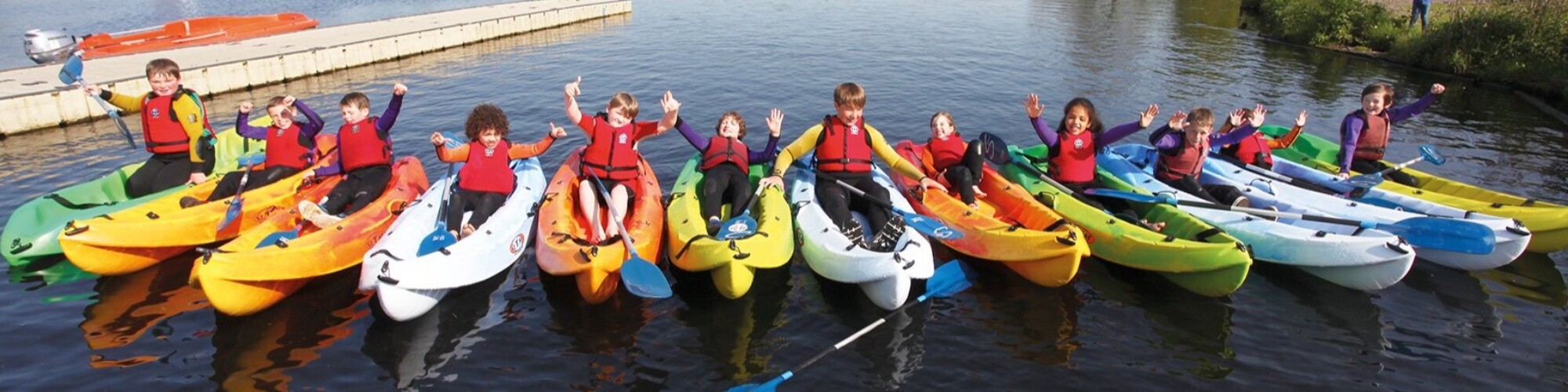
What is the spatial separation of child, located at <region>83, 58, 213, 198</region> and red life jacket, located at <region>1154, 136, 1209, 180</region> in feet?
33.9

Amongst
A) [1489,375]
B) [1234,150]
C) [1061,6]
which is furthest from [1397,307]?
[1061,6]

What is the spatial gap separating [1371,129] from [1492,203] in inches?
70.6

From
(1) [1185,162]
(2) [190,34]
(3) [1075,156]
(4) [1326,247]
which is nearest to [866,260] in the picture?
(3) [1075,156]

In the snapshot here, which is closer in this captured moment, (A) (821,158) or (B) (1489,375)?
(B) (1489,375)

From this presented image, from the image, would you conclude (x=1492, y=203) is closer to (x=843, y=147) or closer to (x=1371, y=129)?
(x=1371, y=129)

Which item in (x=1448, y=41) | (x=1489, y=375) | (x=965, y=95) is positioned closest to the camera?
(x=1489, y=375)

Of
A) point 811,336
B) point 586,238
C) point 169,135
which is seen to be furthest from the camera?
point 169,135

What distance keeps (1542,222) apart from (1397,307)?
5.73ft

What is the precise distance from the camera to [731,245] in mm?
6641

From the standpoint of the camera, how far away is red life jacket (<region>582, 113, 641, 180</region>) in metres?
8.23

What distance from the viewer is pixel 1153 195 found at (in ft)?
27.0

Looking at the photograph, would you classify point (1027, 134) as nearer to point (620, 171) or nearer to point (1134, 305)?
point (1134, 305)

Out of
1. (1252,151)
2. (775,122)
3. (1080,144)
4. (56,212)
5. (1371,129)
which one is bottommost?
(1252,151)

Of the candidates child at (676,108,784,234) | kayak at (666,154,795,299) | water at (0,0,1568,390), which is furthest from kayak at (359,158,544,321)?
child at (676,108,784,234)
